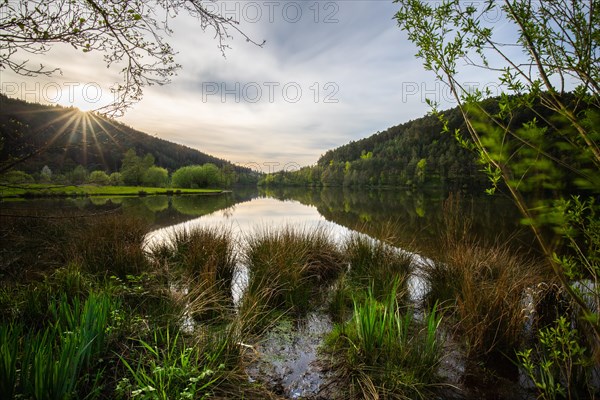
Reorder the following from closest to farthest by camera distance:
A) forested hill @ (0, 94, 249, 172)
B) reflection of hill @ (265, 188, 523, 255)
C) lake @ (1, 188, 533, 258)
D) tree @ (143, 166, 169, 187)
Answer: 1. forested hill @ (0, 94, 249, 172)
2. lake @ (1, 188, 533, 258)
3. reflection of hill @ (265, 188, 523, 255)
4. tree @ (143, 166, 169, 187)

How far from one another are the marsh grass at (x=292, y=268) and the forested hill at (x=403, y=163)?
56.5 meters

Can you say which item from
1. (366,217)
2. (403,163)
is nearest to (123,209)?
(366,217)

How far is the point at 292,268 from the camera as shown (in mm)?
5375

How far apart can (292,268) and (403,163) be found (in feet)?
325

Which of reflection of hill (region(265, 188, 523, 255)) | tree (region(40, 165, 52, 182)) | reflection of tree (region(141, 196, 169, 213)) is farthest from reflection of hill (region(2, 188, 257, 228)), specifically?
reflection of hill (region(265, 188, 523, 255))

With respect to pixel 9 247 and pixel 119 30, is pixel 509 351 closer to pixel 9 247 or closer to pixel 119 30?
pixel 119 30

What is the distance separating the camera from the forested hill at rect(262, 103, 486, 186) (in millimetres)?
73562

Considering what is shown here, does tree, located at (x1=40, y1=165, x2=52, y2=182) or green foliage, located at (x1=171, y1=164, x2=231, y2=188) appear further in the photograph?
green foliage, located at (x1=171, y1=164, x2=231, y2=188)

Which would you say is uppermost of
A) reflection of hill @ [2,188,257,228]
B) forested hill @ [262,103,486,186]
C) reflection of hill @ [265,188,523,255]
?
forested hill @ [262,103,486,186]

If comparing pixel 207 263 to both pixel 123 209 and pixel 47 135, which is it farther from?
pixel 123 209

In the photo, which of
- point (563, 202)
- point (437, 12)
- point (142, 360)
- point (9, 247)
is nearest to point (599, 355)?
point (563, 202)

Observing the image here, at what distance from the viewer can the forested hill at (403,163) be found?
73.6 m

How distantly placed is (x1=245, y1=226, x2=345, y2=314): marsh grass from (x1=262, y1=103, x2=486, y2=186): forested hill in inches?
2224

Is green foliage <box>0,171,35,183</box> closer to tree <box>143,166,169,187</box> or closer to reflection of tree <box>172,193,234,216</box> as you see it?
reflection of tree <box>172,193,234,216</box>
